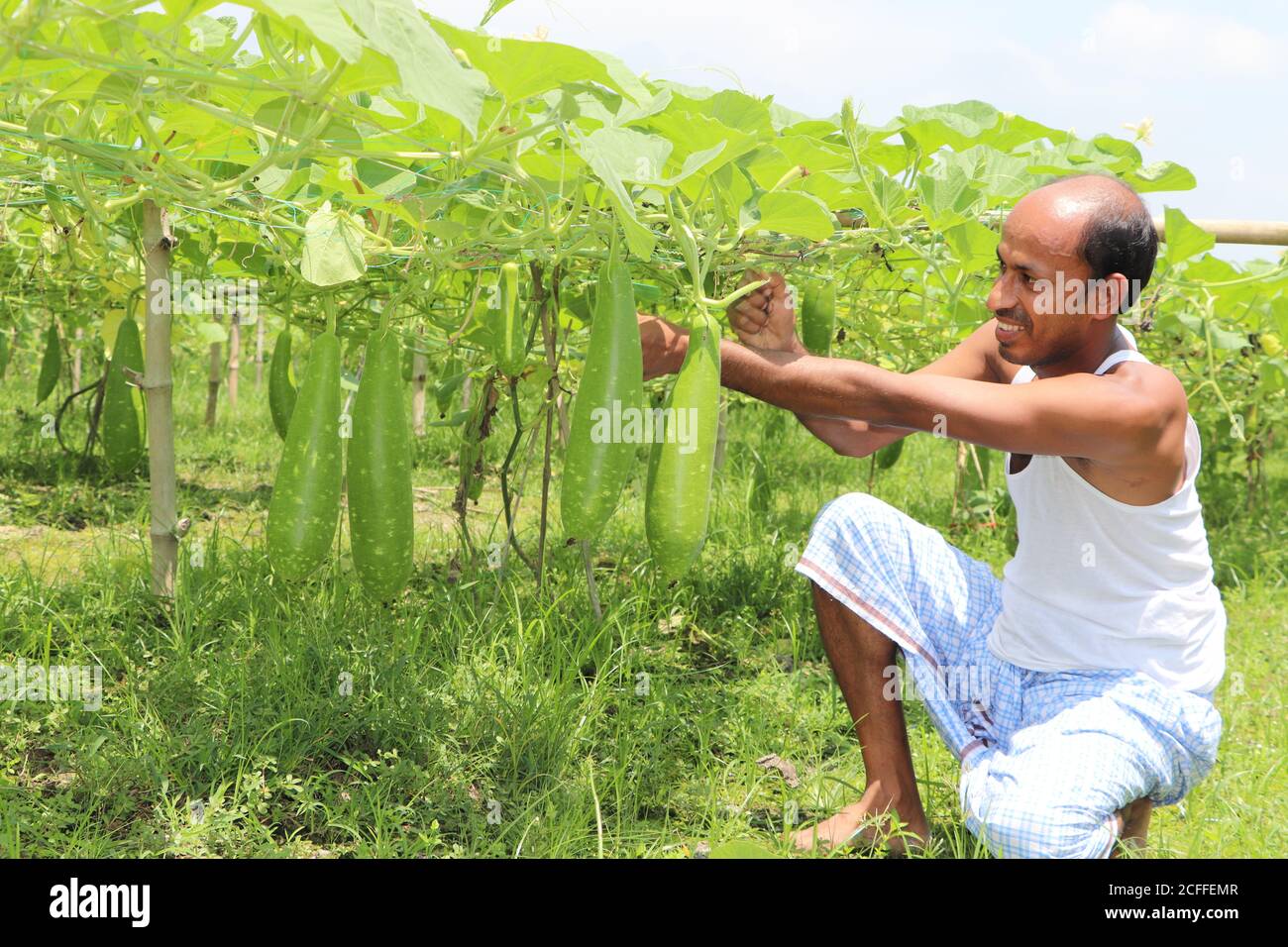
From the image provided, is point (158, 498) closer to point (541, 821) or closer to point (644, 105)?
point (541, 821)

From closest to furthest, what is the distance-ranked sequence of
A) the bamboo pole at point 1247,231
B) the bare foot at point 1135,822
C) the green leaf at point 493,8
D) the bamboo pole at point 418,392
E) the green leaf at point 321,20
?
the green leaf at point 321,20 < the green leaf at point 493,8 < the bare foot at point 1135,822 < the bamboo pole at point 1247,231 < the bamboo pole at point 418,392

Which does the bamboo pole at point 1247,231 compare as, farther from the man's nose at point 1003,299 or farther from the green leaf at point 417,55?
the green leaf at point 417,55

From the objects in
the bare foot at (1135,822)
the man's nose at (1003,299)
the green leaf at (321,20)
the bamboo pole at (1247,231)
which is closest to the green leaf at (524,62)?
the green leaf at (321,20)

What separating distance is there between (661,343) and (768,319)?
20 cm

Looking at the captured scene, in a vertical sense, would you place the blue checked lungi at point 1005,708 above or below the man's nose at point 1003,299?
below

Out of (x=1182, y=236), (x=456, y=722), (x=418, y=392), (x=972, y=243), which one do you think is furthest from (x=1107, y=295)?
(x=418, y=392)

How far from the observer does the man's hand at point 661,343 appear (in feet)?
6.75

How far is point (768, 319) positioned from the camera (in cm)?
205

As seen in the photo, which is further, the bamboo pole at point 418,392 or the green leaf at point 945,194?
the bamboo pole at point 418,392

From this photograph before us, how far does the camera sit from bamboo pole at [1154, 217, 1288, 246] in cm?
281

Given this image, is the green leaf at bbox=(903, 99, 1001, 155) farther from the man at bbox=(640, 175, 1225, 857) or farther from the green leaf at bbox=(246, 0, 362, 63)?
the green leaf at bbox=(246, 0, 362, 63)

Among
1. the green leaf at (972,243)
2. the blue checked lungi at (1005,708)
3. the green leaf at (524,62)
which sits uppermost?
the green leaf at (524,62)

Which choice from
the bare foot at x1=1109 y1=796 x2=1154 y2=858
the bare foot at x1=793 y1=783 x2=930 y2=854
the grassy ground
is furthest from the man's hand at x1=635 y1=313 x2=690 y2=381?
the bare foot at x1=1109 y1=796 x2=1154 y2=858

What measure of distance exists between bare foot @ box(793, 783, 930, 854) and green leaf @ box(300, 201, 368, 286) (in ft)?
4.18
